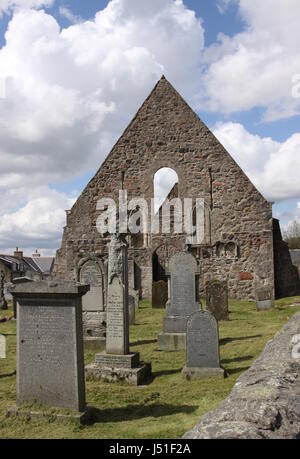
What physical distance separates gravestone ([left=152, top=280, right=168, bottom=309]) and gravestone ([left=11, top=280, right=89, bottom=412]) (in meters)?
11.0

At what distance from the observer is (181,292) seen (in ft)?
37.0

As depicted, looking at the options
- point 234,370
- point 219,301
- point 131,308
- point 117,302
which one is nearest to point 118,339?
point 117,302

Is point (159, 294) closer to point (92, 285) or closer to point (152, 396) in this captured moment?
point (92, 285)

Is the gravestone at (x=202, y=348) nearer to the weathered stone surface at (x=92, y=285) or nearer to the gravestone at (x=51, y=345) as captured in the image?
the gravestone at (x=51, y=345)

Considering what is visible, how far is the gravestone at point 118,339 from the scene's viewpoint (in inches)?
310

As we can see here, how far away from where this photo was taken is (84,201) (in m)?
20.4

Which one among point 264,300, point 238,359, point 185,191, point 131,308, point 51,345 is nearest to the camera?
point 51,345

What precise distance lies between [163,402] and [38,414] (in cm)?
182

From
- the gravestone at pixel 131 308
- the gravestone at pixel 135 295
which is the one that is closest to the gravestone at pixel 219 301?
the gravestone at pixel 131 308

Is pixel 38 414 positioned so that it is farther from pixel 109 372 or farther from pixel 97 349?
pixel 97 349

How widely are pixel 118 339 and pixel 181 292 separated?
332 centimetres

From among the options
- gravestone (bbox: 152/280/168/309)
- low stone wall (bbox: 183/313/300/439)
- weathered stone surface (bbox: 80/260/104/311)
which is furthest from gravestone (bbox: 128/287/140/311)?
low stone wall (bbox: 183/313/300/439)

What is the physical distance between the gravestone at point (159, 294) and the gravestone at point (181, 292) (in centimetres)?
532
